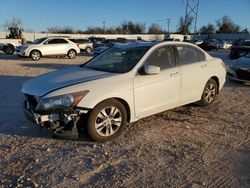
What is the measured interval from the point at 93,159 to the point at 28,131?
163cm

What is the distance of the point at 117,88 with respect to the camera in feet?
15.2

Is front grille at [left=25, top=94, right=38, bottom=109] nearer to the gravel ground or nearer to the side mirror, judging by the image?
the gravel ground

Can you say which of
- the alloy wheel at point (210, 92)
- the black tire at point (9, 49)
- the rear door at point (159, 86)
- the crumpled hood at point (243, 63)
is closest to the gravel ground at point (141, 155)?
the rear door at point (159, 86)

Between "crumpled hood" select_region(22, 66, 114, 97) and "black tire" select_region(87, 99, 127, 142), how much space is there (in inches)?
20.8

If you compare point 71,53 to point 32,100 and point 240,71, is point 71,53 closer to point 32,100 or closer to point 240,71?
point 240,71

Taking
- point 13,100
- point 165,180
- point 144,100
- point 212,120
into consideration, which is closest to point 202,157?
point 165,180

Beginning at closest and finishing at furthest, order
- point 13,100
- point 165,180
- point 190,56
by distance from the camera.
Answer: point 165,180
point 190,56
point 13,100

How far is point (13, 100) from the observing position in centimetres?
728

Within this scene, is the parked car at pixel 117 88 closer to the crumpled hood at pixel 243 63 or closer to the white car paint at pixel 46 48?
the crumpled hood at pixel 243 63

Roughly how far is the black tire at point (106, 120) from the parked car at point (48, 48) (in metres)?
15.7

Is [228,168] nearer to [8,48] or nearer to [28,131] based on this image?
[28,131]

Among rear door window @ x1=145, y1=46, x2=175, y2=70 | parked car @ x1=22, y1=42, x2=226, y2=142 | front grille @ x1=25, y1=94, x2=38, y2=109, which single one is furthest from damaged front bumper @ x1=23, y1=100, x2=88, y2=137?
rear door window @ x1=145, y1=46, x2=175, y2=70

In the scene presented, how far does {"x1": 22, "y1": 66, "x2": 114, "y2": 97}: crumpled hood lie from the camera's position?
454cm

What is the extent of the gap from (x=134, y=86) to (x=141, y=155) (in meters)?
1.22
